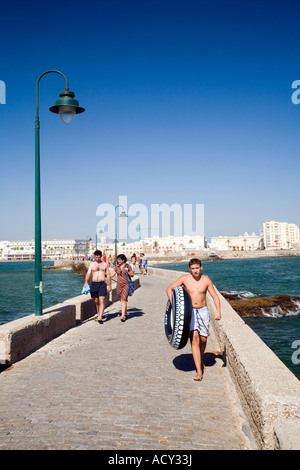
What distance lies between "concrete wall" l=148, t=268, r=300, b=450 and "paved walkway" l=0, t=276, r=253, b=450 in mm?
263

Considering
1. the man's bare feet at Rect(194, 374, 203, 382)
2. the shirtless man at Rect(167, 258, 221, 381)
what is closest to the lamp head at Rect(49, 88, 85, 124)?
the shirtless man at Rect(167, 258, 221, 381)

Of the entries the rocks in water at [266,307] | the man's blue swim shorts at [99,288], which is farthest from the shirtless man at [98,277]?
the rocks in water at [266,307]

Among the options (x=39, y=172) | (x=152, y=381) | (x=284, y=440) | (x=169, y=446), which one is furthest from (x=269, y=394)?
(x=39, y=172)

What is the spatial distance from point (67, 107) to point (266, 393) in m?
7.37

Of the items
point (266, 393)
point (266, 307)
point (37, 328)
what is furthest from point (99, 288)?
point (266, 307)

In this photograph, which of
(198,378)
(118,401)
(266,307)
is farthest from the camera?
(266,307)

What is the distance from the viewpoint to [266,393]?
389 cm

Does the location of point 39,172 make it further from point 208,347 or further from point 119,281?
point 208,347

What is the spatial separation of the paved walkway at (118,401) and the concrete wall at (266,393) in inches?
10.4

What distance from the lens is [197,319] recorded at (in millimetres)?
5957

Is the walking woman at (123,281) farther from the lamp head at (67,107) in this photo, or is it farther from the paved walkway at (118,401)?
the lamp head at (67,107)

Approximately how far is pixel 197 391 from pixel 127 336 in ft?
12.6

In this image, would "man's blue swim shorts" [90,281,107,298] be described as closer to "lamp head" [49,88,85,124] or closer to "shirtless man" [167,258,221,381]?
"lamp head" [49,88,85,124]

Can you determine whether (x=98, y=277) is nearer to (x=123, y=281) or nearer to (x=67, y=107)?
(x=123, y=281)
